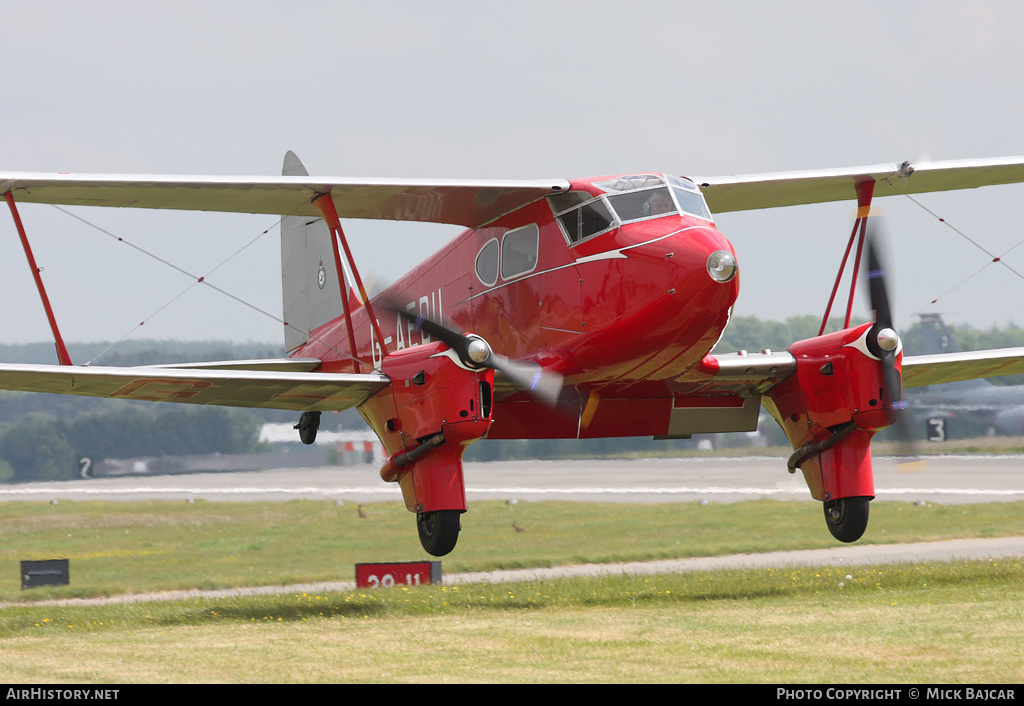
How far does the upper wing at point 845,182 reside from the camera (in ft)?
62.9

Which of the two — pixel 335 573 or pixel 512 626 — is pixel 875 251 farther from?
pixel 335 573

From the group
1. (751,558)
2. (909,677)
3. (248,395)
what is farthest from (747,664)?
(751,558)

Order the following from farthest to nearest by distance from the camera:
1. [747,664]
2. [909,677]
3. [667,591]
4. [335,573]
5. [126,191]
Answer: [335,573] → [667,591] → [126,191] → [747,664] → [909,677]

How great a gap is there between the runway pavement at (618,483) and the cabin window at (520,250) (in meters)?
26.0

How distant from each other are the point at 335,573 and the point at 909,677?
2039 centimetres

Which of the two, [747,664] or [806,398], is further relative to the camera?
[806,398]

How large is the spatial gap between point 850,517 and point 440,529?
24.3ft

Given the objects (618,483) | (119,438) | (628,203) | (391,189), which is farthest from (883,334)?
(119,438)

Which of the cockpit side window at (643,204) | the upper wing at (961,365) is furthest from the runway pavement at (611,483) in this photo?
the cockpit side window at (643,204)

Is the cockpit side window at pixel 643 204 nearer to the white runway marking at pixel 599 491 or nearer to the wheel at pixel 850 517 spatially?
the wheel at pixel 850 517

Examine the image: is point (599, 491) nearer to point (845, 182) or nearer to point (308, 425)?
point (308, 425)

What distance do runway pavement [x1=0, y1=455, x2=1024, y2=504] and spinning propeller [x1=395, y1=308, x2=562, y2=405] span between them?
2608 cm

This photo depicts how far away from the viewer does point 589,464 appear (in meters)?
49.6

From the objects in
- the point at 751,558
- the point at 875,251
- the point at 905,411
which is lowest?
the point at 751,558
